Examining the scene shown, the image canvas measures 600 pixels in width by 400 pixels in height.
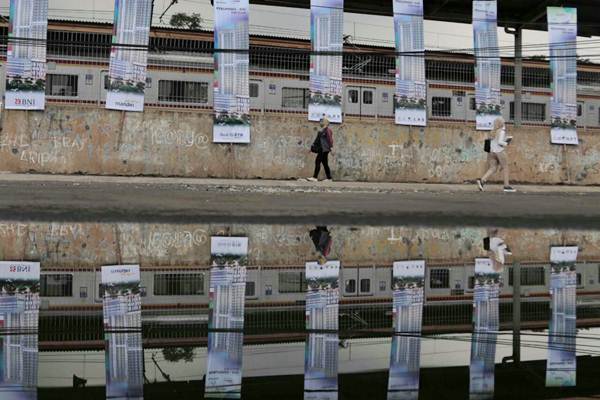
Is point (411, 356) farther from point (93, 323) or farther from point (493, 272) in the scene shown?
point (493, 272)

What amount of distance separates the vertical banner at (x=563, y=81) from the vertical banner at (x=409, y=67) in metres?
3.98

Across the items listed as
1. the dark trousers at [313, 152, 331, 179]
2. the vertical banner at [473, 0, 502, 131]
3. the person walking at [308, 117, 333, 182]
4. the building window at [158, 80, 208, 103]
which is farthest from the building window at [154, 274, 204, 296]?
the building window at [158, 80, 208, 103]

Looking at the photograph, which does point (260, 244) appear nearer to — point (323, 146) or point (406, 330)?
point (406, 330)

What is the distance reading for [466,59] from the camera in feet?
82.6

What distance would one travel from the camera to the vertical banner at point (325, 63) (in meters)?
17.7

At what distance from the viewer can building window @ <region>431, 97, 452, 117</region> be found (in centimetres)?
3003

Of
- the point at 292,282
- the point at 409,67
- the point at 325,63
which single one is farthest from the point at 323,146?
the point at 292,282

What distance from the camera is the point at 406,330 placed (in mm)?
4531

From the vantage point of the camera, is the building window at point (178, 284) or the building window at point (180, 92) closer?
the building window at point (178, 284)

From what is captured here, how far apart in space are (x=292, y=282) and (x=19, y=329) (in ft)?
7.80

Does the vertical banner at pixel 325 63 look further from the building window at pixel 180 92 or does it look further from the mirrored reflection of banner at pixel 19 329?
the mirrored reflection of banner at pixel 19 329

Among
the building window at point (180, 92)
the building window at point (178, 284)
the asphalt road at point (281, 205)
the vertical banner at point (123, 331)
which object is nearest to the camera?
the vertical banner at point (123, 331)

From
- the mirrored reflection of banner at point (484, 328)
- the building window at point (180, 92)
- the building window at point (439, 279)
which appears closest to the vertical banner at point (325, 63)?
the mirrored reflection of banner at point (484, 328)

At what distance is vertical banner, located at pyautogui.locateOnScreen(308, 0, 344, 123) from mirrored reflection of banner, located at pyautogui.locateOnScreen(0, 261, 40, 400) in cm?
1211
